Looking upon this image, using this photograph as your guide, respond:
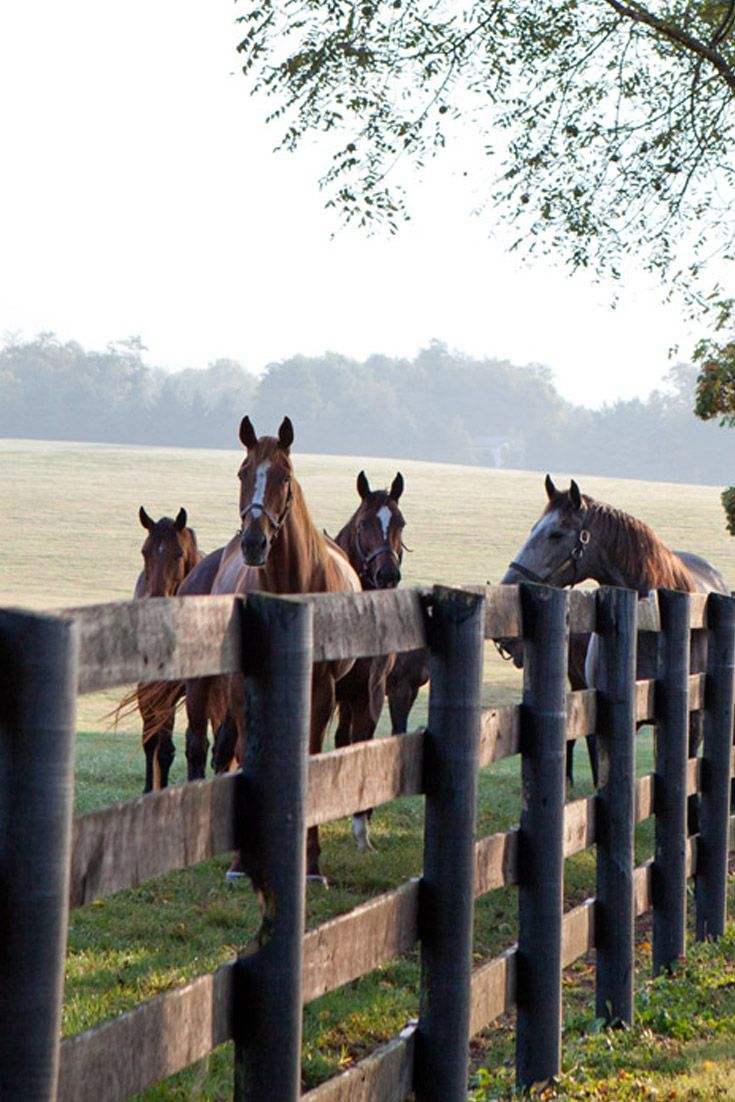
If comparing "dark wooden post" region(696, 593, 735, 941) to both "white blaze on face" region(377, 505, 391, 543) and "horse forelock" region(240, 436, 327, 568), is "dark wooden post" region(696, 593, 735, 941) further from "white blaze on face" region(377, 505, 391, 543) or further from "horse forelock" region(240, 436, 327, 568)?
"white blaze on face" region(377, 505, 391, 543)

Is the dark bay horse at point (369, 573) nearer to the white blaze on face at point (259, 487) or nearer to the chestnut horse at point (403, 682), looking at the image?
the chestnut horse at point (403, 682)

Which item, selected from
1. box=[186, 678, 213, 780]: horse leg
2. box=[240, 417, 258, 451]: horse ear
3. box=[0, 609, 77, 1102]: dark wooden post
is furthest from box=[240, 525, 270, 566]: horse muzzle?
box=[0, 609, 77, 1102]: dark wooden post

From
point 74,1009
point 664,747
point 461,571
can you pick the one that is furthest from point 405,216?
point 461,571

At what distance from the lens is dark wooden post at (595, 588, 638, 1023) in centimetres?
570

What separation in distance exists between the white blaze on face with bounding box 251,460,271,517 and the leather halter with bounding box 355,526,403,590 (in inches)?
114

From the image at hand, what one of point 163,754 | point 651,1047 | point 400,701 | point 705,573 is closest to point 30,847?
point 651,1047

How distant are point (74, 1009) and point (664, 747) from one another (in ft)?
9.75

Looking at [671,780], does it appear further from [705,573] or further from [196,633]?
[705,573]

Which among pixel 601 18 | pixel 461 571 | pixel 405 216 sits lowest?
pixel 461 571

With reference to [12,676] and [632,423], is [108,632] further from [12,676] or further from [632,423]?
[632,423]

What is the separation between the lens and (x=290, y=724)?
319 centimetres

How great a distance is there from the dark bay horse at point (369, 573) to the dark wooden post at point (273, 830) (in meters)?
6.79

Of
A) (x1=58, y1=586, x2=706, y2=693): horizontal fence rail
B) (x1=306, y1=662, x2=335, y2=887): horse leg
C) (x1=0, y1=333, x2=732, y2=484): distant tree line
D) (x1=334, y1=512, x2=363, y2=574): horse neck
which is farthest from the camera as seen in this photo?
(x1=0, y1=333, x2=732, y2=484): distant tree line

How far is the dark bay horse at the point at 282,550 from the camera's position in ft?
27.7
